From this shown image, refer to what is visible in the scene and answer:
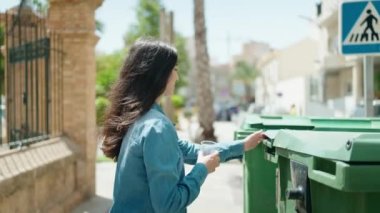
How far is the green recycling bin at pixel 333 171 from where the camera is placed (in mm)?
2197

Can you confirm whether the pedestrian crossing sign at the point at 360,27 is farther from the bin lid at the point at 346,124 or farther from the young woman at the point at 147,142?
the young woman at the point at 147,142

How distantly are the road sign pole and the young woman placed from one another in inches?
130

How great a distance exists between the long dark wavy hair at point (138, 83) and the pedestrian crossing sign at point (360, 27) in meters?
3.29

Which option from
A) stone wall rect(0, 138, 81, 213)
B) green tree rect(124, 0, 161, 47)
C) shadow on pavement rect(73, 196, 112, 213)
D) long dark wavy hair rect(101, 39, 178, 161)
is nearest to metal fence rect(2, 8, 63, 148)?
stone wall rect(0, 138, 81, 213)

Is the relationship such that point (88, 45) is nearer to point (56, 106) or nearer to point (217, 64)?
point (56, 106)

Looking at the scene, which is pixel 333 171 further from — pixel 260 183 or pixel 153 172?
pixel 260 183

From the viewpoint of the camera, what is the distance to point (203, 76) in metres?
16.8

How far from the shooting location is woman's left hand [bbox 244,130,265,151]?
349 cm

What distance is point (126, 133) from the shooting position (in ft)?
8.66

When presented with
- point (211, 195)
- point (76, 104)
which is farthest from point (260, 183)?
point (211, 195)

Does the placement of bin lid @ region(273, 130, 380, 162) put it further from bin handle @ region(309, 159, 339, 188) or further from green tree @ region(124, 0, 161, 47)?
green tree @ region(124, 0, 161, 47)

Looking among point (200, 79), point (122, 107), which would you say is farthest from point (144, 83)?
point (200, 79)

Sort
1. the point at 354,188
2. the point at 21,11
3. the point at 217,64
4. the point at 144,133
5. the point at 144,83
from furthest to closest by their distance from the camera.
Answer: the point at 217,64
the point at 21,11
the point at 144,83
the point at 144,133
the point at 354,188

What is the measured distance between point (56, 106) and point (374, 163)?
6306 millimetres
